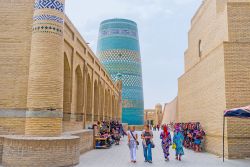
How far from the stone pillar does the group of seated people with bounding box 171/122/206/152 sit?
6.19 m

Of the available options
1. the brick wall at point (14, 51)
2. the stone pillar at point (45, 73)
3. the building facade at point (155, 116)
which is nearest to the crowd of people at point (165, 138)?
the stone pillar at point (45, 73)

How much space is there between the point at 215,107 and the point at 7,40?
7.70 m

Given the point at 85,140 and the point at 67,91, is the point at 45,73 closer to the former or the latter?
the point at 67,91

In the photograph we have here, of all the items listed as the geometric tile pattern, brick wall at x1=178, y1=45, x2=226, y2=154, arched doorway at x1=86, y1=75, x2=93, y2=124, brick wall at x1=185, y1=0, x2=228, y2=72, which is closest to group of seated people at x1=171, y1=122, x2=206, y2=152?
brick wall at x1=178, y1=45, x2=226, y2=154

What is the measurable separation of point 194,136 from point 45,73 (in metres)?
7.22

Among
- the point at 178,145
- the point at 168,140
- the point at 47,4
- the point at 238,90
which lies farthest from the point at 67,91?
the point at 238,90

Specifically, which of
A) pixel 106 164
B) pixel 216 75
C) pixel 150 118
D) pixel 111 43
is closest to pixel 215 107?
pixel 216 75

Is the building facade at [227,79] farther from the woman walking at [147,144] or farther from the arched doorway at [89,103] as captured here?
the arched doorway at [89,103]

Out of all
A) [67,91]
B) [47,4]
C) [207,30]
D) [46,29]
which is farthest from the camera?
[207,30]

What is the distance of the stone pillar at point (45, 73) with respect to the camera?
8586 mm

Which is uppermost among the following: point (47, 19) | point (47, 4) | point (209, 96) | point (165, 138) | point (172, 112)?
point (47, 4)

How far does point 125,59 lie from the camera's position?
1676 inches

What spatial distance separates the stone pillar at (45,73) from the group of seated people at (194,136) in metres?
6.19

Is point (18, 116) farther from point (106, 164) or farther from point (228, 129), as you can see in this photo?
point (228, 129)
